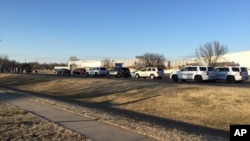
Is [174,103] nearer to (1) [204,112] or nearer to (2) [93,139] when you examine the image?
(1) [204,112]

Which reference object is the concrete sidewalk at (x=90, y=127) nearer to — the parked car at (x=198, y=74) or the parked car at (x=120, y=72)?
the parked car at (x=198, y=74)

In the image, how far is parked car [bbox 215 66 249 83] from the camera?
1590 inches

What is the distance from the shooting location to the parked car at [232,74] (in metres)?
40.4

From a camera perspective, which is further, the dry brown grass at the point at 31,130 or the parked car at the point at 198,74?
the parked car at the point at 198,74

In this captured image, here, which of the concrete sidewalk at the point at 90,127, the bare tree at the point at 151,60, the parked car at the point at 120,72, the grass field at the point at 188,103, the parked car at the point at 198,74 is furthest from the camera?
the bare tree at the point at 151,60

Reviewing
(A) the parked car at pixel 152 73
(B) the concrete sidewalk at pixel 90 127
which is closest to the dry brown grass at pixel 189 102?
(B) the concrete sidewalk at pixel 90 127

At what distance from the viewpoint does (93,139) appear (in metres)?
8.91

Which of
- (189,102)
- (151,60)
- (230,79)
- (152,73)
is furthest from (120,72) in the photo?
(151,60)

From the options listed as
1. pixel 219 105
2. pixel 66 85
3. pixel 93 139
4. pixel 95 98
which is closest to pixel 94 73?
pixel 66 85

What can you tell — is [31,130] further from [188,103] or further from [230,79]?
[230,79]

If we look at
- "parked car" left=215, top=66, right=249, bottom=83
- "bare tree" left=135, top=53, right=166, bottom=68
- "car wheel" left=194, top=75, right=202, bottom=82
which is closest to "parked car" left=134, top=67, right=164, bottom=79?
"parked car" left=215, top=66, right=249, bottom=83

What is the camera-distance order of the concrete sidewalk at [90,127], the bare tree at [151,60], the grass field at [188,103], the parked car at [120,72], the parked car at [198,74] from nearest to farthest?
the concrete sidewalk at [90,127]
the grass field at [188,103]
the parked car at [198,74]
the parked car at [120,72]
the bare tree at [151,60]

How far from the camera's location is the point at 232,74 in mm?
40719

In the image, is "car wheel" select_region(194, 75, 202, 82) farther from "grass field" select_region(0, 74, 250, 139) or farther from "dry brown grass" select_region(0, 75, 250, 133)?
"dry brown grass" select_region(0, 75, 250, 133)
